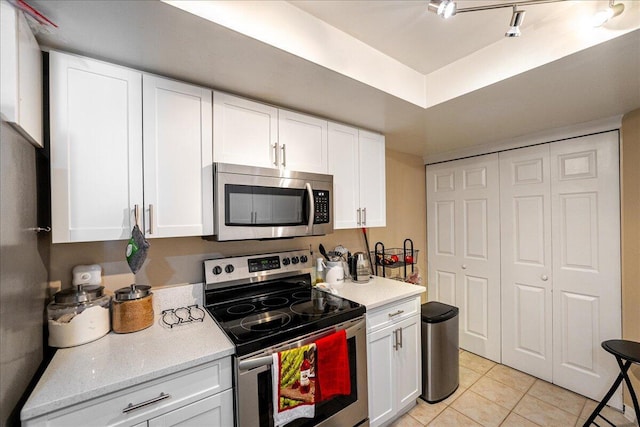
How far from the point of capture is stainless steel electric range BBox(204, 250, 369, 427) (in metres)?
1.18

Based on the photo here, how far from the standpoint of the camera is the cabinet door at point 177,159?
1.29m

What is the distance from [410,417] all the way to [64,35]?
2.89 metres

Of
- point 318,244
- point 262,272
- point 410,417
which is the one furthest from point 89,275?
point 410,417

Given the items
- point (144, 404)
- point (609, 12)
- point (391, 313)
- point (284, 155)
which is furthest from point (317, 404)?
point (609, 12)

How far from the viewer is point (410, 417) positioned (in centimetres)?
196

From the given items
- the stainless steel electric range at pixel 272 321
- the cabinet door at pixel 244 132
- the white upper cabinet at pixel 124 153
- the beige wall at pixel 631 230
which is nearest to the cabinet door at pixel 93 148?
the white upper cabinet at pixel 124 153

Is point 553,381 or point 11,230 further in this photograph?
point 553,381

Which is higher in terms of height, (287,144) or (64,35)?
(64,35)

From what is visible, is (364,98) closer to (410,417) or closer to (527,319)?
(410,417)

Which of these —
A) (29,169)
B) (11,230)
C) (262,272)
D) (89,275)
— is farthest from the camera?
(262,272)

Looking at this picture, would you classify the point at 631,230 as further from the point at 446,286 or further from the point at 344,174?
the point at 344,174

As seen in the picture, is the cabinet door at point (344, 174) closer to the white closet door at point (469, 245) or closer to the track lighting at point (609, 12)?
the track lighting at point (609, 12)

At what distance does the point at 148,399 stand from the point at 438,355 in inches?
76.9

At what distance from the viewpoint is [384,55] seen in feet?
5.02
